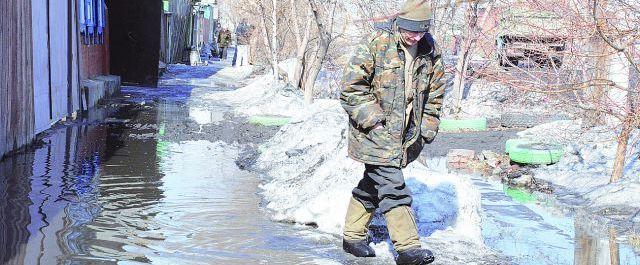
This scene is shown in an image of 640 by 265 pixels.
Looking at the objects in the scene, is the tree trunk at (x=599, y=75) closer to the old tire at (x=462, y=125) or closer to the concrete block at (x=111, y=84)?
the old tire at (x=462, y=125)

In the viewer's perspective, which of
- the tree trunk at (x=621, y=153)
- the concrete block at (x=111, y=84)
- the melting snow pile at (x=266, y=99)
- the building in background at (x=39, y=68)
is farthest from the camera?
the concrete block at (x=111, y=84)

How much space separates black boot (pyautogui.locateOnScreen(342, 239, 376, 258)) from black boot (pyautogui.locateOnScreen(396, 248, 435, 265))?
0.33 m

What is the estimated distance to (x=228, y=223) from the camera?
20.8 ft

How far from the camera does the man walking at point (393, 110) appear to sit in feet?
16.4

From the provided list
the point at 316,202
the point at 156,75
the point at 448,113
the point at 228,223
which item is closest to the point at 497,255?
the point at 316,202

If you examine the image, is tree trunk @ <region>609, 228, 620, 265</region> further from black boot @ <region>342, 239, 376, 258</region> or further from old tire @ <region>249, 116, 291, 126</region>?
old tire @ <region>249, 116, 291, 126</region>

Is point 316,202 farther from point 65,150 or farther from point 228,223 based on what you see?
point 65,150

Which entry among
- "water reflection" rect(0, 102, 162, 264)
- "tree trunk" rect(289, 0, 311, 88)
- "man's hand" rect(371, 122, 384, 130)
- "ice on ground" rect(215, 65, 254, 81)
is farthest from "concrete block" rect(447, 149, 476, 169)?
"ice on ground" rect(215, 65, 254, 81)

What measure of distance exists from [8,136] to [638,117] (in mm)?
6886

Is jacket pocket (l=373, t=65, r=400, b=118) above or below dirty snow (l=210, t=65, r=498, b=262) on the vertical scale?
above

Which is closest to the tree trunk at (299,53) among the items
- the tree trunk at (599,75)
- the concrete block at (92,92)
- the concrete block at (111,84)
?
the concrete block at (111,84)

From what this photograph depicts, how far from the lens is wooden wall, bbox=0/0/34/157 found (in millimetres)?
8773

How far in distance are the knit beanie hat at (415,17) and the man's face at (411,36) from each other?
31mm

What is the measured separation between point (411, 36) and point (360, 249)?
1515 millimetres
